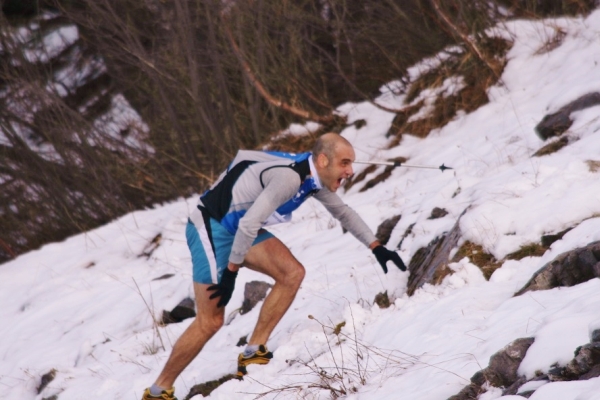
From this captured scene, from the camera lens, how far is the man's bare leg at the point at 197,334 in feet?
17.2

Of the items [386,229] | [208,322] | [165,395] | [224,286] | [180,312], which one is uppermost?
[224,286]

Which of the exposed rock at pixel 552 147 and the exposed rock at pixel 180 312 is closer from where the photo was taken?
the exposed rock at pixel 552 147

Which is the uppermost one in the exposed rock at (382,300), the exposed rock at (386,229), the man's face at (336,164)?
the man's face at (336,164)

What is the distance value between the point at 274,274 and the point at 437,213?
202 centimetres

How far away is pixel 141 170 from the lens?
1408 centimetres

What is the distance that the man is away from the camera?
4.98 metres

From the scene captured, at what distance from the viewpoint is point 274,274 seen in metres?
5.40

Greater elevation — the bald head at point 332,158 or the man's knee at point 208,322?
the bald head at point 332,158

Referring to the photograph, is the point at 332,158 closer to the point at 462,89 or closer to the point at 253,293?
the point at 253,293

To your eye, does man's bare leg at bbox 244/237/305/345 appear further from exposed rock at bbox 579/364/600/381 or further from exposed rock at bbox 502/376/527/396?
exposed rock at bbox 579/364/600/381

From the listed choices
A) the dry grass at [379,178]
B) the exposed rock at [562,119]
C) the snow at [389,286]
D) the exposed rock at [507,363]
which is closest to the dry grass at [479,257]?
the snow at [389,286]

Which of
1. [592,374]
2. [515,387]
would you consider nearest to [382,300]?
[515,387]

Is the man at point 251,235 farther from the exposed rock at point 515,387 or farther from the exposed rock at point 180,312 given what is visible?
the exposed rock at point 180,312

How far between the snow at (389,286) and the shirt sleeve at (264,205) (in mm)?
795
